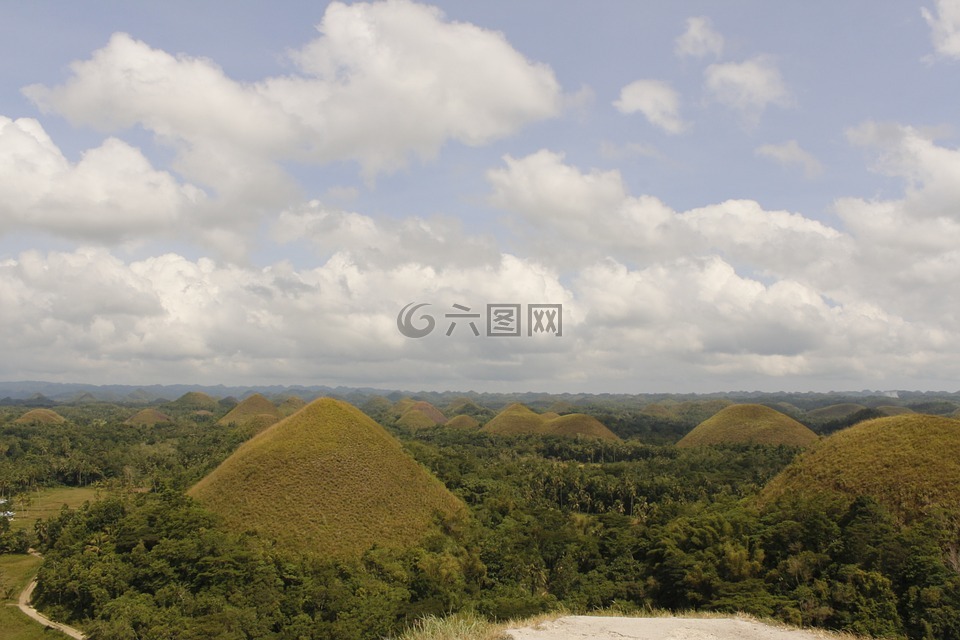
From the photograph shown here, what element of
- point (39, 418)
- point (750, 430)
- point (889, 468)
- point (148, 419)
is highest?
point (889, 468)

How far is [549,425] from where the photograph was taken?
104 metres

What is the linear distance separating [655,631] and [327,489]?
96.2 feet

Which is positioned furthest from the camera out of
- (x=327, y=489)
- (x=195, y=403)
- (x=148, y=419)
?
(x=195, y=403)

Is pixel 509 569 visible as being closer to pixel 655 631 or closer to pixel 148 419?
pixel 655 631

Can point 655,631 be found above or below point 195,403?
above

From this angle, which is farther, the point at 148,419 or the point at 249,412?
the point at 148,419

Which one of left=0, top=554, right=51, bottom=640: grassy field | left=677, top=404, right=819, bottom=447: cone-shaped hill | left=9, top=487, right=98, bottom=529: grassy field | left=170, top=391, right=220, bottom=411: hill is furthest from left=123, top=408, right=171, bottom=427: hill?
left=677, top=404, right=819, bottom=447: cone-shaped hill

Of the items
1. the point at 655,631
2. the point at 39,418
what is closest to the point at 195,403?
the point at 39,418

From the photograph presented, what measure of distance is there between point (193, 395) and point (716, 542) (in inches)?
7726

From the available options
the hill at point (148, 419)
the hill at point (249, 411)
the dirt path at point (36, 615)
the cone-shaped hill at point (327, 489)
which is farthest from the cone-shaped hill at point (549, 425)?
the dirt path at point (36, 615)

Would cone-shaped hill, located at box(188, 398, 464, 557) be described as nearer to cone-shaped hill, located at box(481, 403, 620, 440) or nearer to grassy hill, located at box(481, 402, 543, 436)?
cone-shaped hill, located at box(481, 403, 620, 440)

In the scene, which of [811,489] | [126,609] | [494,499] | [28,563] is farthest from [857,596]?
[28,563]

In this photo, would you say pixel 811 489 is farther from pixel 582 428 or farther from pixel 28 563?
pixel 582 428

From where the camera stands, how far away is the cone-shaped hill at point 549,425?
98125mm
